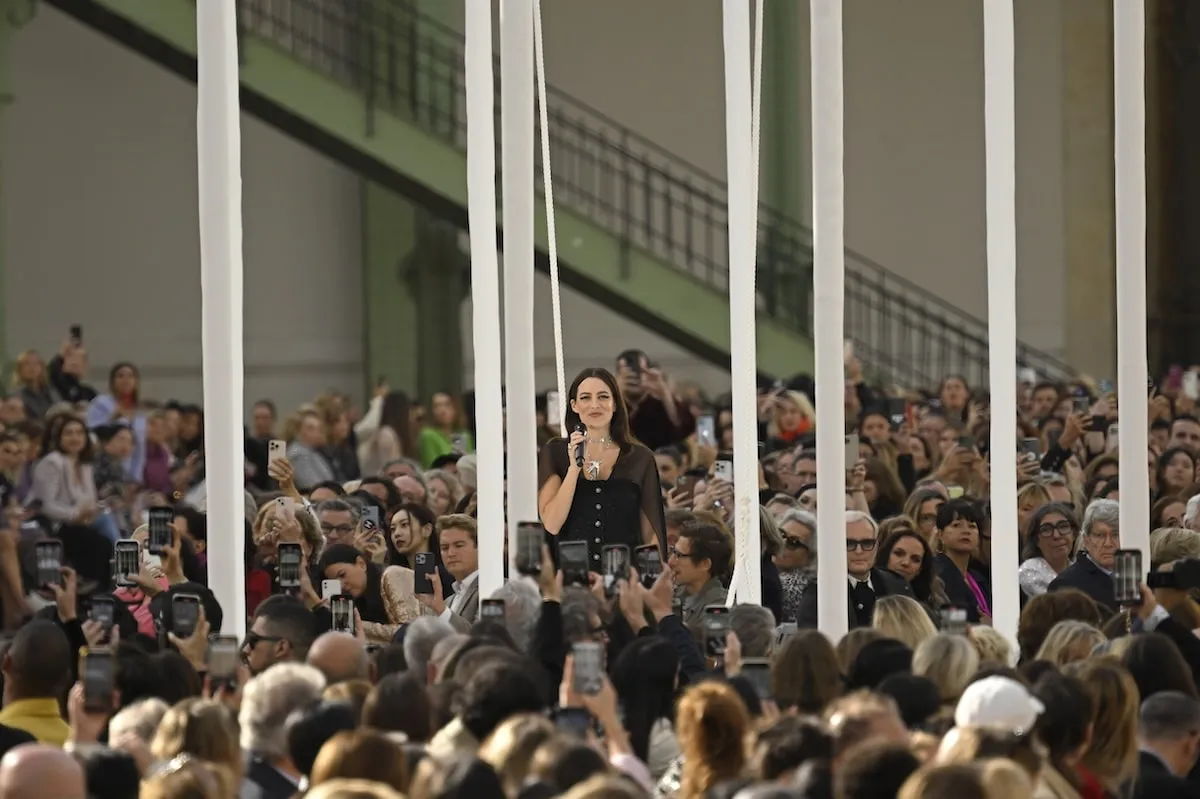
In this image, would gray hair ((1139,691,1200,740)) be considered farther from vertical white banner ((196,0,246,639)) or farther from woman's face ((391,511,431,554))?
woman's face ((391,511,431,554))

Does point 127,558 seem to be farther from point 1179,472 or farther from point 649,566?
point 1179,472

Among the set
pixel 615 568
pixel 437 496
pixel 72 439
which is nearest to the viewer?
pixel 615 568

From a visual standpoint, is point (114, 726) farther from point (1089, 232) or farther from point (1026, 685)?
point (1089, 232)

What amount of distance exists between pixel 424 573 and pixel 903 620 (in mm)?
2046

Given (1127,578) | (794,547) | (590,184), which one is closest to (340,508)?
(794,547)

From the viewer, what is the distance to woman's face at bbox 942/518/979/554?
888 cm

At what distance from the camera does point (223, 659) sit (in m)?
5.52

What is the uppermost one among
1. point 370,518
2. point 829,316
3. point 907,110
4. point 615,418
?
point 907,110

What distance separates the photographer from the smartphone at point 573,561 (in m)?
6.12

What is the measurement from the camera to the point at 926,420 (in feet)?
43.8

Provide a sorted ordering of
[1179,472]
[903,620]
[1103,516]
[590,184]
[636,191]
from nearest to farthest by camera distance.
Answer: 1. [903,620]
2. [1103,516]
3. [1179,472]
4. [590,184]
5. [636,191]

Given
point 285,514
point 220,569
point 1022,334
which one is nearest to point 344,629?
point 220,569

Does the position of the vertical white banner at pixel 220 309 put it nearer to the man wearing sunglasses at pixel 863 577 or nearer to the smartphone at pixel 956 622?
the smartphone at pixel 956 622

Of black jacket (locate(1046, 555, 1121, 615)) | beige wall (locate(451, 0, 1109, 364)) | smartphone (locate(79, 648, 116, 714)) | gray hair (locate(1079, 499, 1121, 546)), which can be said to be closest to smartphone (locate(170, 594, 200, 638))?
smartphone (locate(79, 648, 116, 714))
